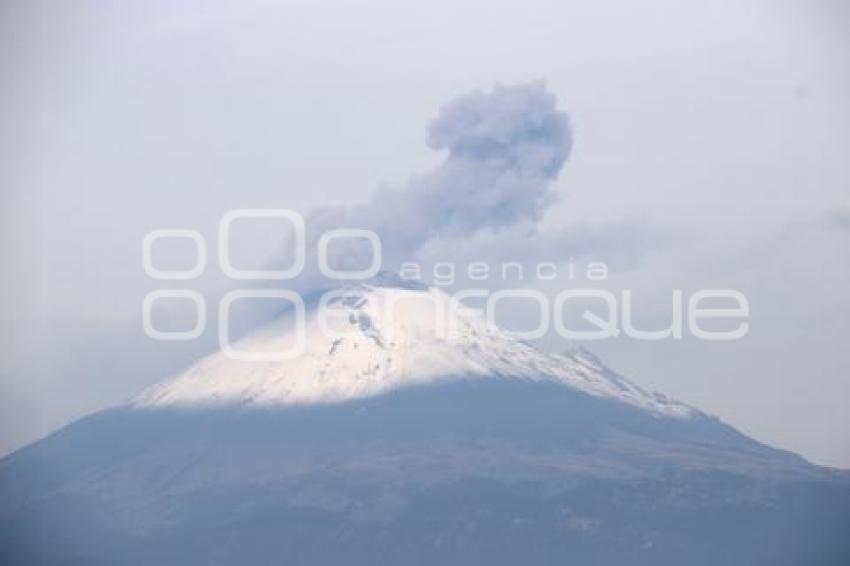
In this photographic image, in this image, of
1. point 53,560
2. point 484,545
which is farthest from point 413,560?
point 53,560

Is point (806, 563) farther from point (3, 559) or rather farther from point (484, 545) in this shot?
point (3, 559)

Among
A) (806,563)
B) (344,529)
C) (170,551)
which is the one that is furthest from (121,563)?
(806,563)

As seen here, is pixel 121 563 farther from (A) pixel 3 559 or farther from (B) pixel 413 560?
(B) pixel 413 560

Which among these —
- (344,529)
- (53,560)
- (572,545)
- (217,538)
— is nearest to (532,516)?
(572,545)

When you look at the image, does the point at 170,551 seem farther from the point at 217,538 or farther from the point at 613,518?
the point at 613,518

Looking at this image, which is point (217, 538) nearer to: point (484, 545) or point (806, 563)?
point (484, 545)

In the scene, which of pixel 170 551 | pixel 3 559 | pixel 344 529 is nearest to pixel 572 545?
pixel 344 529
